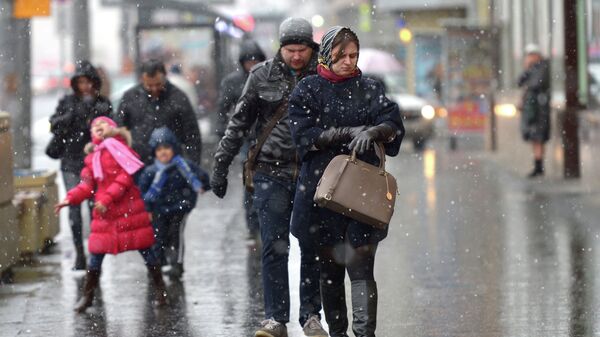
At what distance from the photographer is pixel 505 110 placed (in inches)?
1014

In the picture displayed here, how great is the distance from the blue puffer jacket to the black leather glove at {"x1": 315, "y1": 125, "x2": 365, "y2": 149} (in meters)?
3.37

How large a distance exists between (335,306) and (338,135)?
3.28 feet

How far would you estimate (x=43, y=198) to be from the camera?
1291 cm

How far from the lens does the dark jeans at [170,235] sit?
11.0 m

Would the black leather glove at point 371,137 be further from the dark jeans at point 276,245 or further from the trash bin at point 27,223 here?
the trash bin at point 27,223

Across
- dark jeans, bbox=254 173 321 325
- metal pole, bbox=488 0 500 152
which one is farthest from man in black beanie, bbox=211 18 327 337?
metal pole, bbox=488 0 500 152

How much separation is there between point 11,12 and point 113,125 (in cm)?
770

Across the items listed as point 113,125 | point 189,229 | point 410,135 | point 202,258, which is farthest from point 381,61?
point 113,125

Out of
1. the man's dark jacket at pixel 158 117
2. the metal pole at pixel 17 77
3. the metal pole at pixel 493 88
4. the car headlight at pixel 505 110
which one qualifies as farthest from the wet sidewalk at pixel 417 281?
the metal pole at pixel 493 88

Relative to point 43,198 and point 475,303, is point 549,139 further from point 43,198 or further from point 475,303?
point 475,303

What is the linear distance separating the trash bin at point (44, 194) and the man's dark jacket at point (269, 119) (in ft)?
15.8

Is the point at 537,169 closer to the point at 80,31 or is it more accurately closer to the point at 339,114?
the point at 80,31

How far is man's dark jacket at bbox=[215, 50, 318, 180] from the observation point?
8148 millimetres

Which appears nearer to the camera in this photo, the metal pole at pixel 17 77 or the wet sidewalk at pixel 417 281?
the wet sidewalk at pixel 417 281
